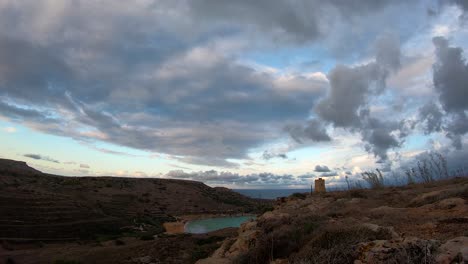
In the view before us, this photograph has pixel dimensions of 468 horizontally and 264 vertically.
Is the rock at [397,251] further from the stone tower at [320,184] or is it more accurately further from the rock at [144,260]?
the stone tower at [320,184]

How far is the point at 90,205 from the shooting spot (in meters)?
66.9

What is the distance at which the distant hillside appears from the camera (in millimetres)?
48844

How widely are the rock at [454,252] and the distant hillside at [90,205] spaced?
165 ft

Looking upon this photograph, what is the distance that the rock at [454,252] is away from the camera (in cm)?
526

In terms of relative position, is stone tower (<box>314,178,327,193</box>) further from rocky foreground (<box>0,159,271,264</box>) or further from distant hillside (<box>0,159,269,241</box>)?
distant hillside (<box>0,159,269,241</box>)

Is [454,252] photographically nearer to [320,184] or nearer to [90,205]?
[320,184]

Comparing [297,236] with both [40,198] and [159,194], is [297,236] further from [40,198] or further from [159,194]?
[159,194]

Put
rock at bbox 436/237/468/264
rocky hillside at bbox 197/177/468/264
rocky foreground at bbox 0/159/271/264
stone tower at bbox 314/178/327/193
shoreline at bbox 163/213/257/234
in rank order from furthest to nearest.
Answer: shoreline at bbox 163/213/257/234
stone tower at bbox 314/178/327/193
rocky foreground at bbox 0/159/271/264
rocky hillside at bbox 197/177/468/264
rock at bbox 436/237/468/264

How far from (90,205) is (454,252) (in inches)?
2799

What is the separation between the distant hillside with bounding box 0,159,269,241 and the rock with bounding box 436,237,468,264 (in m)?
50.2

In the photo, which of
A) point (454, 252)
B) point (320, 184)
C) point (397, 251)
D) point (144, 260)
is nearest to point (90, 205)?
point (144, 260)

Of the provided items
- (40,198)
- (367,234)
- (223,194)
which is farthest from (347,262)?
(223,194)

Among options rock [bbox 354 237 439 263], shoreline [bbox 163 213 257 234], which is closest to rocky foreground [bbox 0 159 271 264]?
shoreline [bbox 163 213 257 234]

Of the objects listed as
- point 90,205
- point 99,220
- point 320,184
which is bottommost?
point 99,220
